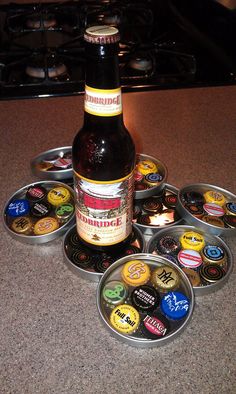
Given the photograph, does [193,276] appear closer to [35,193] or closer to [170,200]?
[170,200]

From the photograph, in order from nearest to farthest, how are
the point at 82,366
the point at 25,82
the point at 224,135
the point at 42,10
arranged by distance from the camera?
the point at 82,366 → the point at 224,135 → the point at 25,82 → the point at 42,10

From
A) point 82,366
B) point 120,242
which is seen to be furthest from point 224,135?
point 82,366

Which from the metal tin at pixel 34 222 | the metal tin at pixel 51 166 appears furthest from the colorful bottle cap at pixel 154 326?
the metal tin at pixel 51 166

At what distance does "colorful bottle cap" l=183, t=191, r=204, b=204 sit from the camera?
67 centimetres

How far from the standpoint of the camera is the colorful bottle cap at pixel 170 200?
0.67 meters

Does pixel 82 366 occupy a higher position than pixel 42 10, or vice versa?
pixel 42 10

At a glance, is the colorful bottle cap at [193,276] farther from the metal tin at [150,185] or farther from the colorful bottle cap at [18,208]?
the colorful bottle cap at [18,208]

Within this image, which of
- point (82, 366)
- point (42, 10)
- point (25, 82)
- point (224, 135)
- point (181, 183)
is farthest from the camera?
point (42, 10)

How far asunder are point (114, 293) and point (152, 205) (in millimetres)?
198

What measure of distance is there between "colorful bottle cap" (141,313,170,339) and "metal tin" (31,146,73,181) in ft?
1.06

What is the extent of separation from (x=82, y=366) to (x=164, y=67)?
0.85 m

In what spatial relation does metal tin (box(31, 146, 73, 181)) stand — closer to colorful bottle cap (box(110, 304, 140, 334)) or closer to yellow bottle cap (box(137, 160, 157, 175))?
yellow bottle cap (box(137, 160, 157, 175))

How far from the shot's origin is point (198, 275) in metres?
0.56

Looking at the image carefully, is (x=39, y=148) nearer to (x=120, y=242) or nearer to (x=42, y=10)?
(x=120, y=242)
